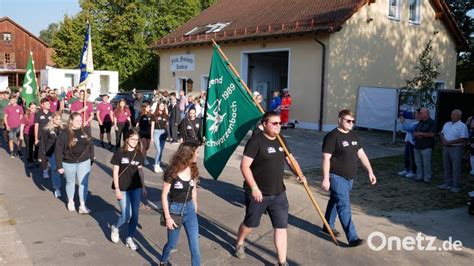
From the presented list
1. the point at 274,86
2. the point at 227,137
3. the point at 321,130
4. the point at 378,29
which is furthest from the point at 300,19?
the point at 227,137

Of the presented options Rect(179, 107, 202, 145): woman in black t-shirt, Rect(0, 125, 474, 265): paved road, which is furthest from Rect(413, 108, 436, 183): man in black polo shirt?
Rect(179, 107, 202, 145): woman in black t-shirt

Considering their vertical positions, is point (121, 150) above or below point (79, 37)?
below

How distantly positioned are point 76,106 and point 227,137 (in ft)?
26.6

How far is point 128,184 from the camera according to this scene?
587 centimetres

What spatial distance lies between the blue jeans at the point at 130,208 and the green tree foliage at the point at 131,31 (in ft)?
111

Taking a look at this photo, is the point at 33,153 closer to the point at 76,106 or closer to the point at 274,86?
the point at 76,106

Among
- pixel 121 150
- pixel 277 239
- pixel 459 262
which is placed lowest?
pixel 459 262

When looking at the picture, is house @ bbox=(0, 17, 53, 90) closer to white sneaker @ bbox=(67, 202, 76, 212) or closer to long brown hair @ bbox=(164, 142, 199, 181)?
white sneaker @ bbox=(67, 202, 76, 212)

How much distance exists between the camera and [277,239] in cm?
510

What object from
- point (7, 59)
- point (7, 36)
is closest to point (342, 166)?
point (7, 59)

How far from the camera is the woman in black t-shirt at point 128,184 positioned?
19.1ft

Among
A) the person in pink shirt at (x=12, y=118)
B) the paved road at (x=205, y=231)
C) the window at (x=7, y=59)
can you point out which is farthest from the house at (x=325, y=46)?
the window at (x=7, y=59)

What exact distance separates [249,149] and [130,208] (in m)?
1.93

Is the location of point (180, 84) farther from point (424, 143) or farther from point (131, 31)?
point (424, 143)
